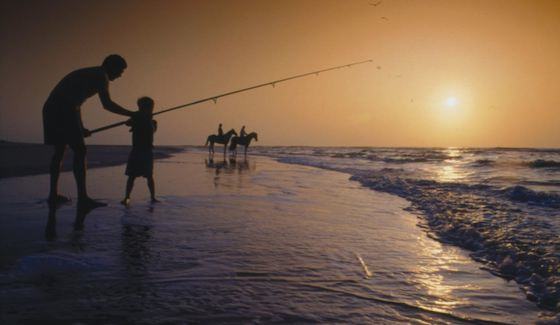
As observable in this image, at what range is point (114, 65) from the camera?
5004mm

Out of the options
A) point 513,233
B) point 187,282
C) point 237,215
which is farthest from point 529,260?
point 237,215

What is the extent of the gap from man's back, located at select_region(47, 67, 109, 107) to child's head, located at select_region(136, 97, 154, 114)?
105 inches

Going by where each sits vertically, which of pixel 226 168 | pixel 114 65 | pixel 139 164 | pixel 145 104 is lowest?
pixel 226 168

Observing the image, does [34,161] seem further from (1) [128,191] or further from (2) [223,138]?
(2) [223,138]

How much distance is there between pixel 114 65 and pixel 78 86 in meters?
0.53

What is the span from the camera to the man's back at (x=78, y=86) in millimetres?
4625

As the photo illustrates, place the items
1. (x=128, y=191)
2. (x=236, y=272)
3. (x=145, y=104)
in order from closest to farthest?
1. (x=236, y=272)
2. (x=128, y=191)
3. (x=145, y=104)

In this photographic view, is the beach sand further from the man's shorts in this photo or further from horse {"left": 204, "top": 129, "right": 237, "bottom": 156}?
horse {"left": 204, "top": 129, "right": 237, "bottom": 156}

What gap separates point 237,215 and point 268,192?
331 cm

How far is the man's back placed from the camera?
15.2ft

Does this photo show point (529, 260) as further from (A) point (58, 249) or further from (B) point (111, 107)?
(B) point (111, 107)

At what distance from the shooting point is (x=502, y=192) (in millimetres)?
9875

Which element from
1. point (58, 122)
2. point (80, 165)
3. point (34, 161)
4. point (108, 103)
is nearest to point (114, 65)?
point (108, 103)

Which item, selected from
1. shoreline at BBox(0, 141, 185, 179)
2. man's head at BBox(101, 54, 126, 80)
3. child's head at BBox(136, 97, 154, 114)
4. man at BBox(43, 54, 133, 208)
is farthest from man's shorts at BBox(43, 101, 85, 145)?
shoreline at BBox(0, 141, 185, 179)
